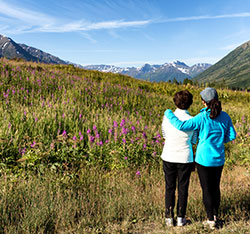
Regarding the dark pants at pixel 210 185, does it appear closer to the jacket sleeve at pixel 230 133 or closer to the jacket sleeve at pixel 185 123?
the jacket sleeve at pixel 230 133

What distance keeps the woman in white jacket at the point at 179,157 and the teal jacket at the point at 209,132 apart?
128 mm

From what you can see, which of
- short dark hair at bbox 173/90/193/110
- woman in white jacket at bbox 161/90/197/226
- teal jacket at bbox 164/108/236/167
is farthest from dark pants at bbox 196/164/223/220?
short dark hair at bbox 173/90/193/110

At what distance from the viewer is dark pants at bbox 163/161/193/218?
3225 mm

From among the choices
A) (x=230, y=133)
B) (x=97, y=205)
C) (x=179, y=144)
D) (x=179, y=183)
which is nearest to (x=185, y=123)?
(x=179, y=144)

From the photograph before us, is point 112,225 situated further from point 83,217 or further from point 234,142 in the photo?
point 234,142

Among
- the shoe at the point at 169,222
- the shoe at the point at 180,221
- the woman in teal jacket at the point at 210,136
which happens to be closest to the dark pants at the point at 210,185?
the woman in teal jacket at the point at 210,136

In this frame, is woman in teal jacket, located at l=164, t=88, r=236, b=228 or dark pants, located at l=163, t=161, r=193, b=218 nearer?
woman in teal jacket, located at l=164, t=88, r=236, b=228

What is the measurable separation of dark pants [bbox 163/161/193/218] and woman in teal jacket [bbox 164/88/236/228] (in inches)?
9.2

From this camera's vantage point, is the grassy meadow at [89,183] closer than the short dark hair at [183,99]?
Yes

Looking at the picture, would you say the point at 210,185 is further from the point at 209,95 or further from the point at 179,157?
the point at 209,95

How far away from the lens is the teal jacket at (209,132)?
3.12 metres

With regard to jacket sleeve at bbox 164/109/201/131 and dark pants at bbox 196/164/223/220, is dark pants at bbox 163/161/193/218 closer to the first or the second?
dark pants at bbox 196/164/223/220

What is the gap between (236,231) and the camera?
3059 millimetres

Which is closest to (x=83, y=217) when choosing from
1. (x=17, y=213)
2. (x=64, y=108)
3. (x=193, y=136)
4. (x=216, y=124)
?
(x=17, y=213)
